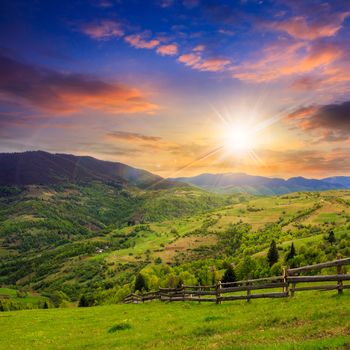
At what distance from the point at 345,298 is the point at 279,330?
22.8 ft

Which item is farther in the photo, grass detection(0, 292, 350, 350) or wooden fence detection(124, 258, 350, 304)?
wooden fence detection(124, 258, 350, 304)

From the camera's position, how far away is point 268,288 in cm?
3959

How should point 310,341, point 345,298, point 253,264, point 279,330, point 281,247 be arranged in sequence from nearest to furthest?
1. point 310,341
2. point 279,330
3. point 345,298
4. point 253,264
5. point 281,247

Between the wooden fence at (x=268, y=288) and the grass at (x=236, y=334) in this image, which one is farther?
the wooden fence at (x=268, y=288)

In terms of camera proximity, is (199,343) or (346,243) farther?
(346,243)

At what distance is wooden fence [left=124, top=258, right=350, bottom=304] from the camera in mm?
23102

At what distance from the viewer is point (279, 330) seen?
54.1 ft

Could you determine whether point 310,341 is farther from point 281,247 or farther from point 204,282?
point 281,247

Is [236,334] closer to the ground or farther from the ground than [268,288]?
farther from the ground

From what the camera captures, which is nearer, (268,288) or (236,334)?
(236,334)

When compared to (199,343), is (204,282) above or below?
below

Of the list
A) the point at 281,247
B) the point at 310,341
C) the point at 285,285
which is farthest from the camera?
the point at 281,247

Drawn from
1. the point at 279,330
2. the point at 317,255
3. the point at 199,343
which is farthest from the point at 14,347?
the point at 317,255

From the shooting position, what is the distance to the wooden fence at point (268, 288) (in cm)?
2310
